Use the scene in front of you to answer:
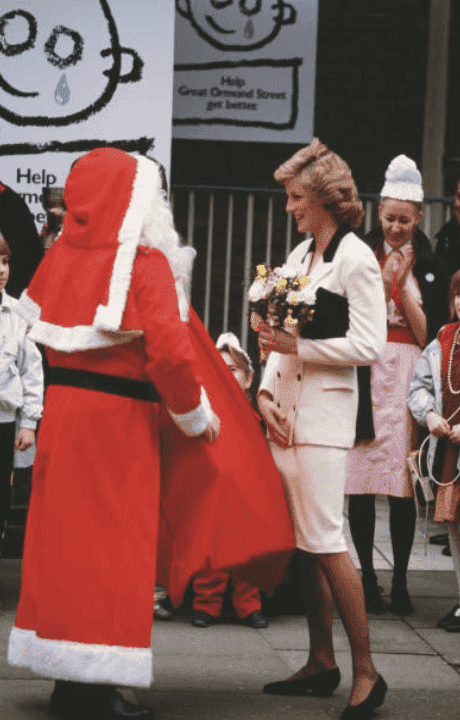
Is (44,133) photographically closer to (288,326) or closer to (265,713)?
(288,326)

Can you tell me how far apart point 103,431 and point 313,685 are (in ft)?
4.12

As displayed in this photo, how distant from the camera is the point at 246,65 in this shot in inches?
356

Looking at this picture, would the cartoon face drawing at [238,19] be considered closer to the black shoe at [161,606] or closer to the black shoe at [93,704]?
the black shoe at [161,606]

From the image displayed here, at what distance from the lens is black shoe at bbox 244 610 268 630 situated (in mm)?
5378

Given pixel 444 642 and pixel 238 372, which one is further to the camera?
pixel 238 372

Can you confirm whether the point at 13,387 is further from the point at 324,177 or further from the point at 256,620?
the point at 324,177

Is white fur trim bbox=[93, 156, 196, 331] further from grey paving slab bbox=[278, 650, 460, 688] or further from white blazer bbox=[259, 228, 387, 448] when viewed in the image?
grey paving slab bbox=[278, 650, 460, 688]

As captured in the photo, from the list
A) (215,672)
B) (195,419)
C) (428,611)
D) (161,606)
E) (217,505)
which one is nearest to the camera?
(195,419)

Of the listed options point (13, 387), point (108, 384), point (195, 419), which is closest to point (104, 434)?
point (108, 384)

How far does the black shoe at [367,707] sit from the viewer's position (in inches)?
160

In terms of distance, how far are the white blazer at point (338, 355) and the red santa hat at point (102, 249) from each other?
53 cm

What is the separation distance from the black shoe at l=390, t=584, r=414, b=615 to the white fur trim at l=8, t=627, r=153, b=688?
2.15m

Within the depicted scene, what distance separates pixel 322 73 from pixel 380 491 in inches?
200

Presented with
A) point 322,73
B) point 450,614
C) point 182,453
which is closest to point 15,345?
point 182,453
